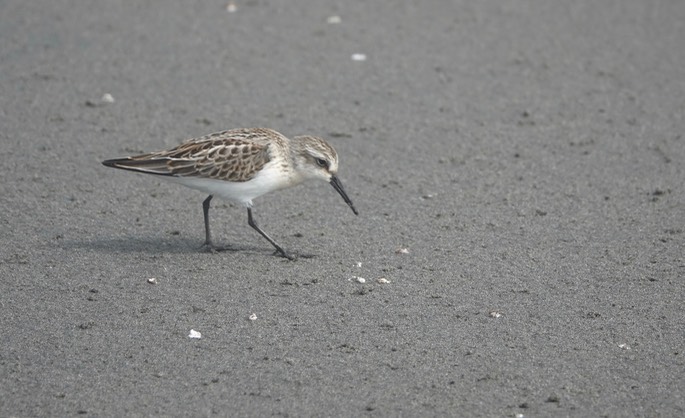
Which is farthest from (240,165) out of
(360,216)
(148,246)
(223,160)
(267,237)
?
(360,216)

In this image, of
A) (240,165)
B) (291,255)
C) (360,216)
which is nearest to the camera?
(240,165)

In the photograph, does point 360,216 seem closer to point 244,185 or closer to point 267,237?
point 267,237

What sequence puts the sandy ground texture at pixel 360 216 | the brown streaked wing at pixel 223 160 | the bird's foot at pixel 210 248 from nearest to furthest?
1. the sandy ground texture at pixel 360 216
2. the brown streaked wing at pixel 223 160
3. the bird's foot at pixel 210 248

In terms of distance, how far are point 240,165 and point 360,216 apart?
138 centimetres

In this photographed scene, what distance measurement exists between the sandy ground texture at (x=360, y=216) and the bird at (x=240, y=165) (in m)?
0.54

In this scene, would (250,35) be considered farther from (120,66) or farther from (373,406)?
(373,406)

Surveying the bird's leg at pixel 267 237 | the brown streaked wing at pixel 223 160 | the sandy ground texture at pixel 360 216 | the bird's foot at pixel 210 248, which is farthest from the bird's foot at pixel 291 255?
the brown streaked wing at pixel 223 160

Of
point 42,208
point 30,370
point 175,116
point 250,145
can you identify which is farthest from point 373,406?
point 175,116

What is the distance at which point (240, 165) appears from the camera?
330 inches

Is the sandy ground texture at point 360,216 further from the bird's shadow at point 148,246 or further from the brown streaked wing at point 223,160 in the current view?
the brown streaked wing at point 223,160

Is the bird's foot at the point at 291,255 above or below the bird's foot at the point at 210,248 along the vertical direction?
above

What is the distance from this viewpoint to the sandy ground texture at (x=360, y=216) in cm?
661

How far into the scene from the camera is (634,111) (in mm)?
11539

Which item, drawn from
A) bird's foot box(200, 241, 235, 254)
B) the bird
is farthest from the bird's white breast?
bird's foot box(200, 241, 235, 254)
